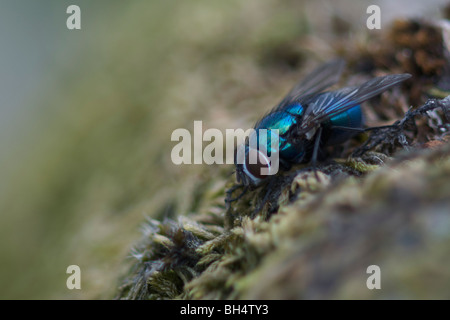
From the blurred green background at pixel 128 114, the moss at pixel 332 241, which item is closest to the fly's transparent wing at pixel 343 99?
the moss at pixel 332 241

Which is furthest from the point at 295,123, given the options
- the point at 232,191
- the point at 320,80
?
the point at 320,80

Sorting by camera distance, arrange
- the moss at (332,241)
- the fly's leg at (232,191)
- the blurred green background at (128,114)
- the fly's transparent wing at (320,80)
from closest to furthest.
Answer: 1. the moss at (332,241)
2. the fly's leg at (232,191)
3. the fly's transparent wing at (320,80)
4. the blurred green background at (128,114)

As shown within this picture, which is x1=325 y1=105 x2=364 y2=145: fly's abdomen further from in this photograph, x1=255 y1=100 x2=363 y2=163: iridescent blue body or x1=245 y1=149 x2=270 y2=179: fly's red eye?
x1=245 y1=149 x2=270 y2=179: fly's red eye

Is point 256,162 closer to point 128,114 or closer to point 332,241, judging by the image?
point 332,241

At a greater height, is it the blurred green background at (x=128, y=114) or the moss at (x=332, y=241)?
the blurred green background at (x=128, y=114)

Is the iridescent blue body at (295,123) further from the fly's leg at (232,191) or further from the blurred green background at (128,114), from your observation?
the blurred green background at (128,114)

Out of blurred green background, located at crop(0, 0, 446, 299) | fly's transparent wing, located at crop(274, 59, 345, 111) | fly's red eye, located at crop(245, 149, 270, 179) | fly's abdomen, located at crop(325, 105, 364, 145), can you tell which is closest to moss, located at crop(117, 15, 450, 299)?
fly's red eye, located at crop(245, 149, 270, 179)

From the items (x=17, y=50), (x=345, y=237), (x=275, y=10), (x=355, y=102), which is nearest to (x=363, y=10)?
(x=275, y=10)
